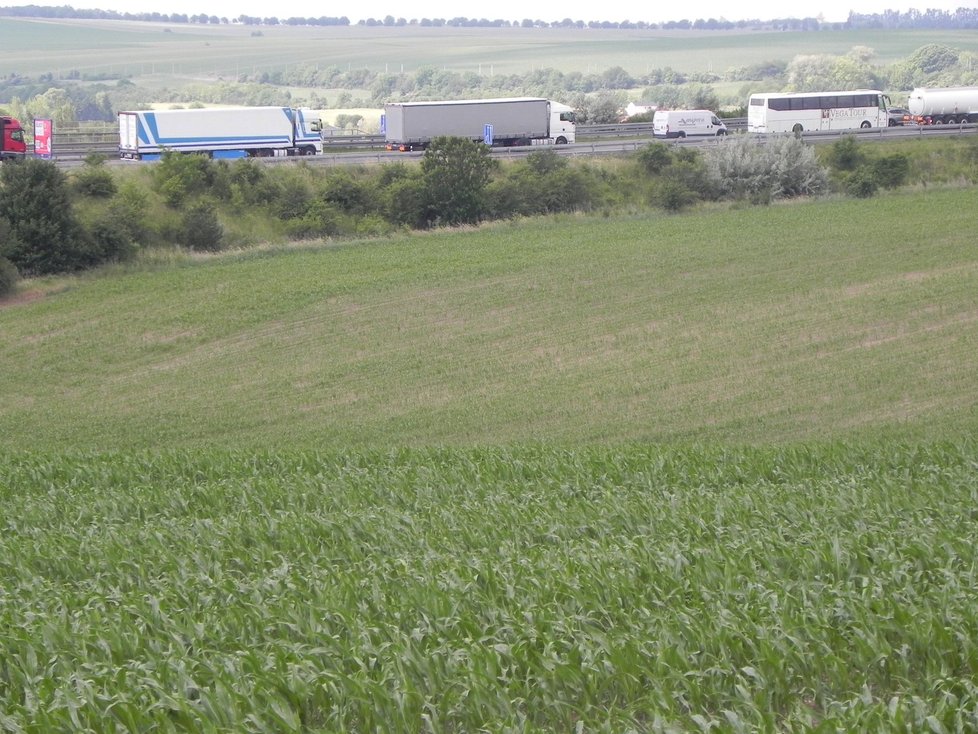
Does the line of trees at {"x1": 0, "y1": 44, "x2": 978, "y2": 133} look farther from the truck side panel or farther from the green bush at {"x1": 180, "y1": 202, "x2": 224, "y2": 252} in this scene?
the green bush at {"x1": 180, "y1": 202, "x2": 224, "y2": 252}

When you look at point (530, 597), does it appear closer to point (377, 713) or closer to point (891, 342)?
point (377, 713)

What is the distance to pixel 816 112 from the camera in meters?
66.7

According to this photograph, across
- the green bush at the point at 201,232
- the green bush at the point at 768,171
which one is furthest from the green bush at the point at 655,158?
the green bush at the point at 201,232

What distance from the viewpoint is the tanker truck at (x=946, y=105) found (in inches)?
2758

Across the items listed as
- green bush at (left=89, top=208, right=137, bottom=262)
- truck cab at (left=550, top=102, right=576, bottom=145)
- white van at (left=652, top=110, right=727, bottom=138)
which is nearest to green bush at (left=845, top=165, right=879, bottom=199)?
white van at (left=652, top=110, right=727, bottom=138)

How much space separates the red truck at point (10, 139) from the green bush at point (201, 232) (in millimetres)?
14567

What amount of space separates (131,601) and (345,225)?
40.5 m

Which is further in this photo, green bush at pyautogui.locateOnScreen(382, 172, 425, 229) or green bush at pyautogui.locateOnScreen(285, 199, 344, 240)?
green bush at pyautogui.locateOnScreen(382, 172, 425, 229)

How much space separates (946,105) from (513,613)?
233 feet

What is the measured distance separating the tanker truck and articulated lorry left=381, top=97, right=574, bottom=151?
74.7 ft

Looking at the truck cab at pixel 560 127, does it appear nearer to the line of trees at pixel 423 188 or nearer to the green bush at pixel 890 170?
the line of trees at pixel 423 188

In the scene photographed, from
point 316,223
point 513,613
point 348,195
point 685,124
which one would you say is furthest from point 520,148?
point 513,613

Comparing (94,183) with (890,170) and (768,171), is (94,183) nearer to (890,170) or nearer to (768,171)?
(768,171)

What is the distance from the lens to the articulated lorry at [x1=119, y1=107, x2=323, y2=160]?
2242 inches
